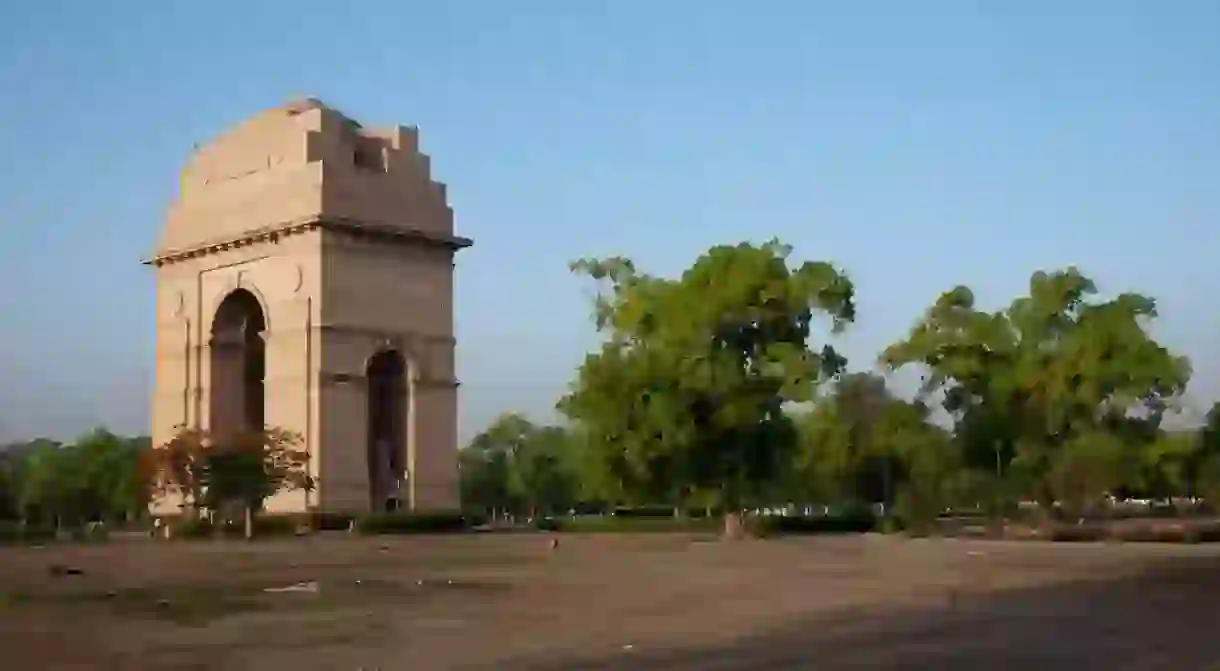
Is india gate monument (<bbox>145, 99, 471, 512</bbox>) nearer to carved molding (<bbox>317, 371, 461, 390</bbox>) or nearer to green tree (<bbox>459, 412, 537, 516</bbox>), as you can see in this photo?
carved molding (<bbox>317, 371, 461, 390</bbox>)

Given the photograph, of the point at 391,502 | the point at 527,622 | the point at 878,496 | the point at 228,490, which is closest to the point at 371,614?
the point at 527,622

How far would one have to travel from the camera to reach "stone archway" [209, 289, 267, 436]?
54.9 m

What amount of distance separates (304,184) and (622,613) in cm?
3863

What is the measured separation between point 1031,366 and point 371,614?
146ft

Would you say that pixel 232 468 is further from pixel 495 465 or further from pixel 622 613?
pixel 495 465

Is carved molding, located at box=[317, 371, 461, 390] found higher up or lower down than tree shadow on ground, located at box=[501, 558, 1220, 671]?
higher up

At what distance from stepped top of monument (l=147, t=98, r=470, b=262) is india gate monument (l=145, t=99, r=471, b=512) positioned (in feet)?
0.22

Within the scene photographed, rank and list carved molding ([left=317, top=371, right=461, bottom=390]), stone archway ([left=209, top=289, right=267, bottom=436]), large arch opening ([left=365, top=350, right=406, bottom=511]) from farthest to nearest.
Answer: stone archway ([left=209, top=289, right=267, bottom=436]), large arch opening ([left=365, top=350, right=406, bottom=511]), carved molding ([left=317, top=371, right=461, bottom=390])

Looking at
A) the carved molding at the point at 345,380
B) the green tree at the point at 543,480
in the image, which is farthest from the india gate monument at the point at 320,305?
the green tree at the point at 543,480

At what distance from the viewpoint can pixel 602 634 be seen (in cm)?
1265

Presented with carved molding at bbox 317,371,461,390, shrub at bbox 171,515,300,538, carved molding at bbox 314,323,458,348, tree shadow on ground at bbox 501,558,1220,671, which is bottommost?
tree shadow on ground at bbox 501,558,1220,671

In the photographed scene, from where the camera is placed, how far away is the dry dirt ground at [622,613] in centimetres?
1094

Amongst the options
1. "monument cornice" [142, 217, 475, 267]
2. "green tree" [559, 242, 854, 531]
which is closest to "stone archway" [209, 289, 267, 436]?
"monument cornice" [142, 217, 475, 267]

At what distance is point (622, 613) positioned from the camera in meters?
15.0
